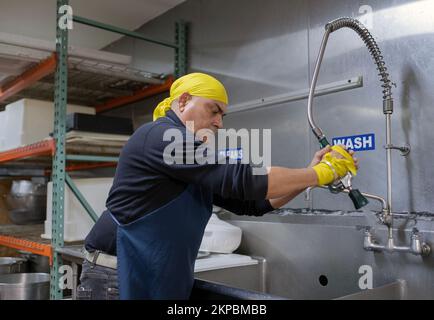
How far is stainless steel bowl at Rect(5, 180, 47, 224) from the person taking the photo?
2.84 metres

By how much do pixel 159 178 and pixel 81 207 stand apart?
1346 mm

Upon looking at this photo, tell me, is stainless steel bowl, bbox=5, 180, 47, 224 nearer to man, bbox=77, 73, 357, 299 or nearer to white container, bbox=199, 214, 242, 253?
white container, bbox=199, 214, 242, 253

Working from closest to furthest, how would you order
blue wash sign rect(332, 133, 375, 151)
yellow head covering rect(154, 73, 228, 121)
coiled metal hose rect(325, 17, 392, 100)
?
yellow head covering rect(154, 73, 228, 121) → coiled metal hose rect(325, 17, 392, 100) → blue wash sign rect(332, 133, 375, 151)

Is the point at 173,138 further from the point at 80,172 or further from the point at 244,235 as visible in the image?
the point at 80,172

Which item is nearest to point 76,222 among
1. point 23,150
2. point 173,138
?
point 23,150

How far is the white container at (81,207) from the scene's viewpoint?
2.17m

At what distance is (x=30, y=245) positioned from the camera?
2178 millimetres

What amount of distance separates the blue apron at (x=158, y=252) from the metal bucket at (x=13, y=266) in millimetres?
1716

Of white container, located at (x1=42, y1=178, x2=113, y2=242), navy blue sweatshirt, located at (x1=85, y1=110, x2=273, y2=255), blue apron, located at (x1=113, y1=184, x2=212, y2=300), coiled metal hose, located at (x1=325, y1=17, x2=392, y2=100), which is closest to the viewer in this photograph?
navy blue sweatshirt, located at (x1=85, y1=110, x2=273, y2=255)

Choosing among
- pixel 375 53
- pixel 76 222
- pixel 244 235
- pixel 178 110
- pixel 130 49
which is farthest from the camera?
pixel 130 49

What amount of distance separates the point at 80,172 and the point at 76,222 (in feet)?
3.98

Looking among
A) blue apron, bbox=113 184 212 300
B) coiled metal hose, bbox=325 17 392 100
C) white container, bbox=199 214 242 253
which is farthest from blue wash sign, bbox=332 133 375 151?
blue apron, bbox=113 184 212 300

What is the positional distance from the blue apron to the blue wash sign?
765mm

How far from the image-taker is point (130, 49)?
2.91 meters
